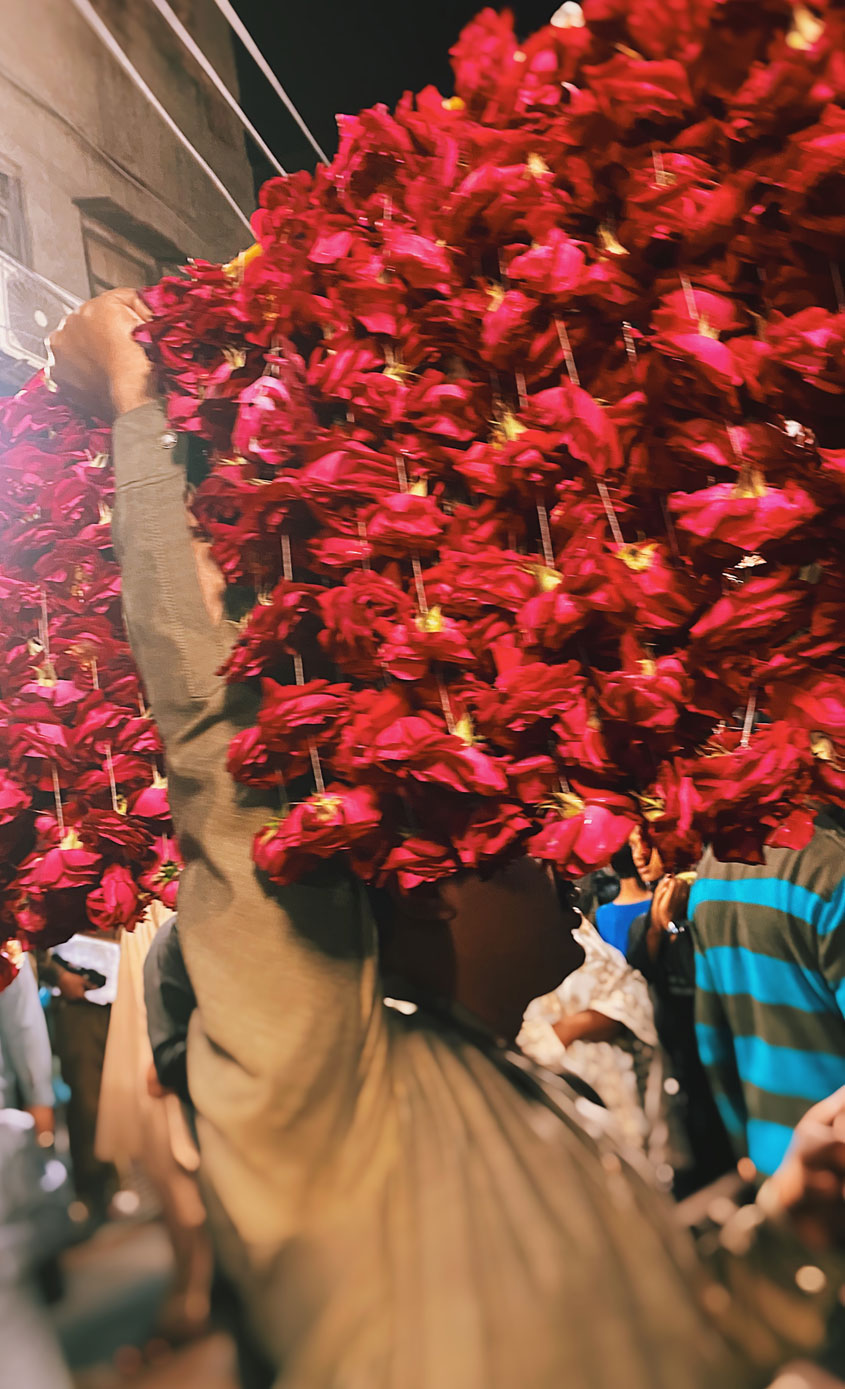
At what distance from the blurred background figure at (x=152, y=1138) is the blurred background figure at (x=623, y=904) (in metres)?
0.43

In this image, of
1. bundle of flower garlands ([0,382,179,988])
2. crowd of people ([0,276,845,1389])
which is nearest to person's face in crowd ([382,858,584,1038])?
crowd of people ([0,276,845,1389])

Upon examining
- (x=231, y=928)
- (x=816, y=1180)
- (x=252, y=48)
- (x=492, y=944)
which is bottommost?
(x=816, y=1180)

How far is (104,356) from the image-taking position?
92 cm

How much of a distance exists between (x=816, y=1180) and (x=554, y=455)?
59 centimetres

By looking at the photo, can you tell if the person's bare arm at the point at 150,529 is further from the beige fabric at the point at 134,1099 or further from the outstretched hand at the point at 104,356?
the beige fabric at the point at 134,1099

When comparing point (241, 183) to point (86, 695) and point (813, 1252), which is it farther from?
point (813, 1252)

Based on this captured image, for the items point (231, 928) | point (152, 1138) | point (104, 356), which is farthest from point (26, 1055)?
point (104, 356)

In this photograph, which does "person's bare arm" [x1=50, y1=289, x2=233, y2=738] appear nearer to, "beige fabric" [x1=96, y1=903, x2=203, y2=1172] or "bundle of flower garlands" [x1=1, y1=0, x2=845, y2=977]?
"bundle of flower garlands" [x1=1, y1=0, x2=845, y2=977]

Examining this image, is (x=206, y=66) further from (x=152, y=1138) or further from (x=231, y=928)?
(x=152, y=1138)

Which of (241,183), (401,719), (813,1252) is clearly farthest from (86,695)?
(813,1252)

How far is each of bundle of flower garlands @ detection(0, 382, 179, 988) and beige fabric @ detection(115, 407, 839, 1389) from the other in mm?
54

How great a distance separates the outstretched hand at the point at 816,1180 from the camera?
0.67 m

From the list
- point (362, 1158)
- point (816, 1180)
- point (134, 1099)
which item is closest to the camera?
point (816, 1180)

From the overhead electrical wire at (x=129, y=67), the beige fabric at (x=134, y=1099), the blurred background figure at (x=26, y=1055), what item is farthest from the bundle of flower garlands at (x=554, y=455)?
the blurred background figure at (x=26, y=1055)
